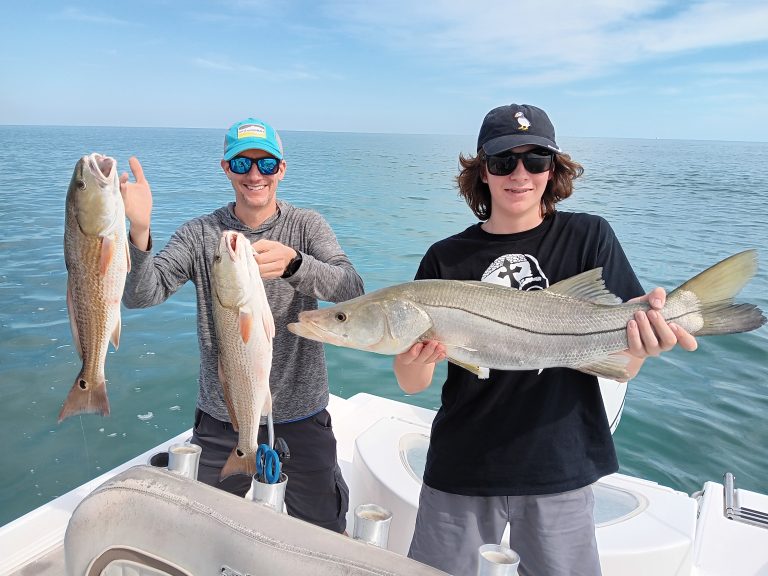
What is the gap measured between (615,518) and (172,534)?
8.77 feet

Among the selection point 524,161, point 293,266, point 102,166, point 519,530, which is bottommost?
point 519,530

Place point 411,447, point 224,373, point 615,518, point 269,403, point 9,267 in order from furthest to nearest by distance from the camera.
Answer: point 9,267 < point 411,447 < point 615,518 < point 269,403 < point 224,373

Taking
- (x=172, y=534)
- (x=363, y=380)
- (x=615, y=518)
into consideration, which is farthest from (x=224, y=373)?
(x=363, y=380)

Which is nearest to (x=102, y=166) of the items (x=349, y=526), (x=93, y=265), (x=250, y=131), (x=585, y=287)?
(x=93, y=265)

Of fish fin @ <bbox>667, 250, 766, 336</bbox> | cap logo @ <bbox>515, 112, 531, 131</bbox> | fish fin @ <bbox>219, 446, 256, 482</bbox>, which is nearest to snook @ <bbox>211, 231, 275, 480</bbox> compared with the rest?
fish fin @ <bbox>219, 446, 256, 482</bbox>

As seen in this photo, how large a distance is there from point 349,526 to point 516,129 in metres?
2.90

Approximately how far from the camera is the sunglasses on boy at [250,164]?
2820mm

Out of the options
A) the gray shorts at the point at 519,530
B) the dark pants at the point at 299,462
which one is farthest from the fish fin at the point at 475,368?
the dark pants at the point at 299,462

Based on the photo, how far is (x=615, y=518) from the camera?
134 inches

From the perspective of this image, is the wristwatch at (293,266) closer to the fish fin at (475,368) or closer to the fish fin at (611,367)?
the fish fin at (475,368)

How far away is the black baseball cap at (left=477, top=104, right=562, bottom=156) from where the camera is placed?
98.7 inches

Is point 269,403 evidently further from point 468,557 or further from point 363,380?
point 363,380

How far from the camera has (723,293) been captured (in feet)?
7.04

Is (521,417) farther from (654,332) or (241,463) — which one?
(241,463)
